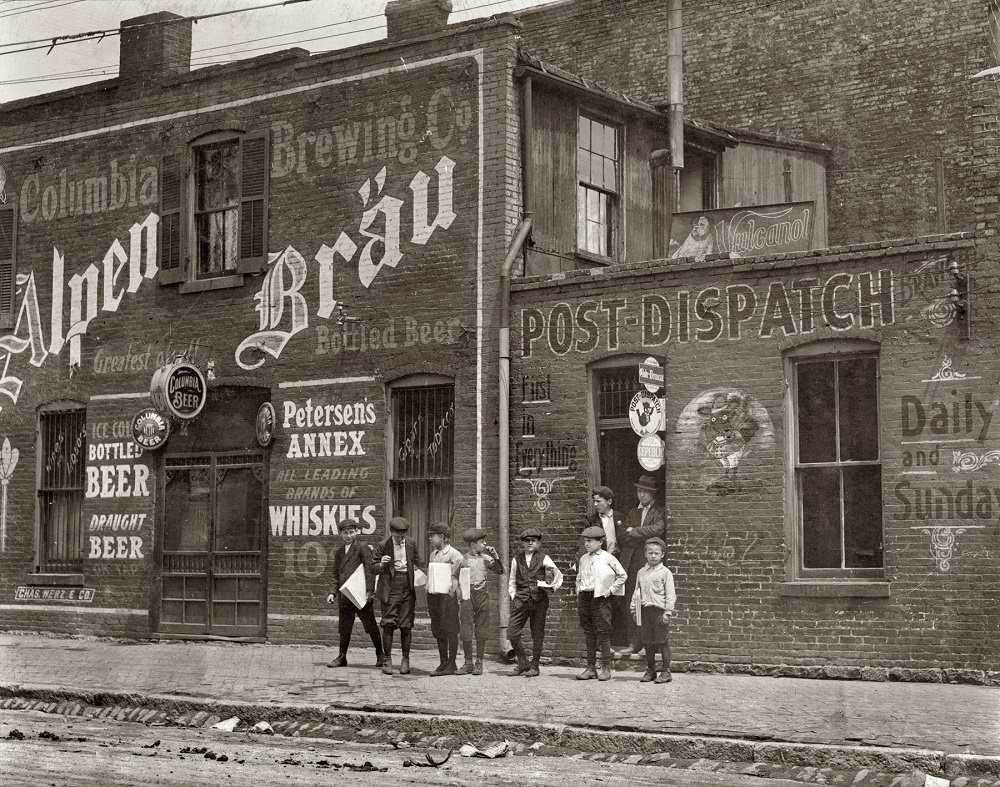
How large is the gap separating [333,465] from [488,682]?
15.9ft

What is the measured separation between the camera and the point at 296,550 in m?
18.3

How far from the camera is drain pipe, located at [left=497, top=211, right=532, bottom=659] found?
1647cm

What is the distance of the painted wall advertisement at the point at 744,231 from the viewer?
16438 millimetres

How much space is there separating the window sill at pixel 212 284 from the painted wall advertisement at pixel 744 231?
6.01m

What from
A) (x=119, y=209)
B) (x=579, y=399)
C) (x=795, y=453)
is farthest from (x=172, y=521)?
(x=795, y=453)

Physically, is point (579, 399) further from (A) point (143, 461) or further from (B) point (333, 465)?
(A) point (143, 461)

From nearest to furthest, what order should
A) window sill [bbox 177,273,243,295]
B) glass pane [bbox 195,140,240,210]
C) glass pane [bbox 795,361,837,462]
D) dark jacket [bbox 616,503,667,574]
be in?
glass pane [bbox 795,361,837,462]
dark jacket [bbox 616,503,667,574]
window sill [bbox 177,273,243,295]
glass pane [bbox 195,140,240,210]

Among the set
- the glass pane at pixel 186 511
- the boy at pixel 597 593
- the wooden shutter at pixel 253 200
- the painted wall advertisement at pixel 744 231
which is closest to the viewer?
the boy at pixel 597 593

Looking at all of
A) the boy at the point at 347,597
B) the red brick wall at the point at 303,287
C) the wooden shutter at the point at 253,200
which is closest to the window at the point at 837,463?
the red brick wall at the point at 303,287

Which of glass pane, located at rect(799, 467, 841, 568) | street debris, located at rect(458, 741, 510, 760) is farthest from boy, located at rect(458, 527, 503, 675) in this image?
street debris, located at rect(458, 741, 510, 760)

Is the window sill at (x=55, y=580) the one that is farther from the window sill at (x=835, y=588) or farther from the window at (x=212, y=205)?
the window sill at (x=835, y=588)

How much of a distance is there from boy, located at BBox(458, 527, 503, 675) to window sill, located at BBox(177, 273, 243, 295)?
5.89 m

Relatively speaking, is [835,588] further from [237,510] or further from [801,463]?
[237,510]

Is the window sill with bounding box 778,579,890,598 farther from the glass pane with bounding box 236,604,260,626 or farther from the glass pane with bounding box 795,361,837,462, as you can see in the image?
the glass pane with bounding box 236,604,260,626
